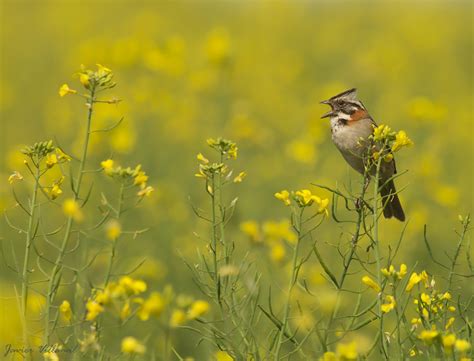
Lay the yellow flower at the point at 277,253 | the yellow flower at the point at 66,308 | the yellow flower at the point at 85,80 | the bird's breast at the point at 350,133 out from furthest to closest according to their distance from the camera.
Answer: the bird's breast at the point at 350,133 → the yellow flower at the point at 277,253 → the yellow flower at the point at 85,80 → the yellow flower at the point at 66,308

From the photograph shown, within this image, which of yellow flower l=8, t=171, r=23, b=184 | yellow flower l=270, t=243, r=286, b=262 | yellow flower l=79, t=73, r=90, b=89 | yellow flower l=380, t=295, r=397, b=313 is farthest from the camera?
yellow flower l=270, t=243, r=286, b=262

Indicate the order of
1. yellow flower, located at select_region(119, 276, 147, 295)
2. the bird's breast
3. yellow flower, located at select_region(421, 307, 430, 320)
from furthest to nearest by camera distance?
the bird's breast → yellow flower, located at select_region(421, 307, 430, 320) → yellow flower, located at select_region(119, 276, 147, 295)

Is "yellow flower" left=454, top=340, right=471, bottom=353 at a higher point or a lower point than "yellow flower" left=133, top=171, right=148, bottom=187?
lower

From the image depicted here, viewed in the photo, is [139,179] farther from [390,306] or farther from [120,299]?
[390,306]

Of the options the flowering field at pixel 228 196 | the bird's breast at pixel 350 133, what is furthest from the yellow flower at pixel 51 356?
the bird's breast at pixel 350 133

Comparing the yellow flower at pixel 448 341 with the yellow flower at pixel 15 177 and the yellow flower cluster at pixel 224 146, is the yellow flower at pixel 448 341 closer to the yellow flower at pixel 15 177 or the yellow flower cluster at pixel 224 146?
the yellow flower cluster at pixel 224 146

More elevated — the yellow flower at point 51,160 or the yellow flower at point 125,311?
the yellow flower at point 51,160

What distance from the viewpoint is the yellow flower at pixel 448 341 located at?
8.98 ft

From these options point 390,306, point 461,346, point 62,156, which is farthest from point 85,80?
point 461,346

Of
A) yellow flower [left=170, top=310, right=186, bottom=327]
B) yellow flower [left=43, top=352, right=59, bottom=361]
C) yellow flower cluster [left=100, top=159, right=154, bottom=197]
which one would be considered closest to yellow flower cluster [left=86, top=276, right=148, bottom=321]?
yellow flower [left=170, top=310, right=186, bottom=327]

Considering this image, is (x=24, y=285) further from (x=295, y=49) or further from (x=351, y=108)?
(x=295, y=49)

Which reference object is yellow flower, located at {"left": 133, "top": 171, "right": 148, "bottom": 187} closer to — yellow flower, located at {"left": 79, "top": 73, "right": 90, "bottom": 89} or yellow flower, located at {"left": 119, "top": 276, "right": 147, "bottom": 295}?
yellow flower, located at {"left": 79, "top": 73, "right": 90, "bottom": 89}

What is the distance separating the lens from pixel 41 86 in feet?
43.7

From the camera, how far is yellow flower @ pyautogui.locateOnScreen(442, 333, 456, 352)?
2737 millimetres
